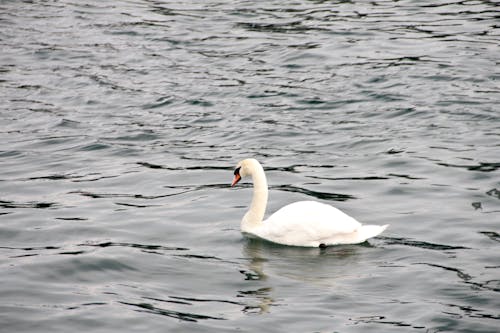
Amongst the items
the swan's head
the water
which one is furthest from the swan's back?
the swan's head

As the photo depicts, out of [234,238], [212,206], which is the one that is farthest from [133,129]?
[234,238]

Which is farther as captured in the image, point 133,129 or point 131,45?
point 131,45

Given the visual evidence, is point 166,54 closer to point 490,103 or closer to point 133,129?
point 133,129

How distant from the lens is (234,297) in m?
9.91

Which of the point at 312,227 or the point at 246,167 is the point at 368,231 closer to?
the point at 312,227

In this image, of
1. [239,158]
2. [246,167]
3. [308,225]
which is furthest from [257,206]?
[239,158]

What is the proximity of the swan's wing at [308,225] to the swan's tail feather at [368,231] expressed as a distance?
74 mm

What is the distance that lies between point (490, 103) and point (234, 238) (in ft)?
20.6

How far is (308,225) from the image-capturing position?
1124 cm

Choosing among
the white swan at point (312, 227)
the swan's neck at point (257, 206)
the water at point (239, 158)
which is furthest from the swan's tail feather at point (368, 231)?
the swan's neck at point (257, 206)

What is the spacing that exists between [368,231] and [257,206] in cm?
148

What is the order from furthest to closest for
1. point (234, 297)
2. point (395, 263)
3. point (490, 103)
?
point (490, 103) < point (395, 263) < point (234, 297)

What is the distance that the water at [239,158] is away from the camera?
384 inches

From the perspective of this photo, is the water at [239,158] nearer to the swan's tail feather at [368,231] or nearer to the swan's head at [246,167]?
the swan's tail feather at [368,231]
